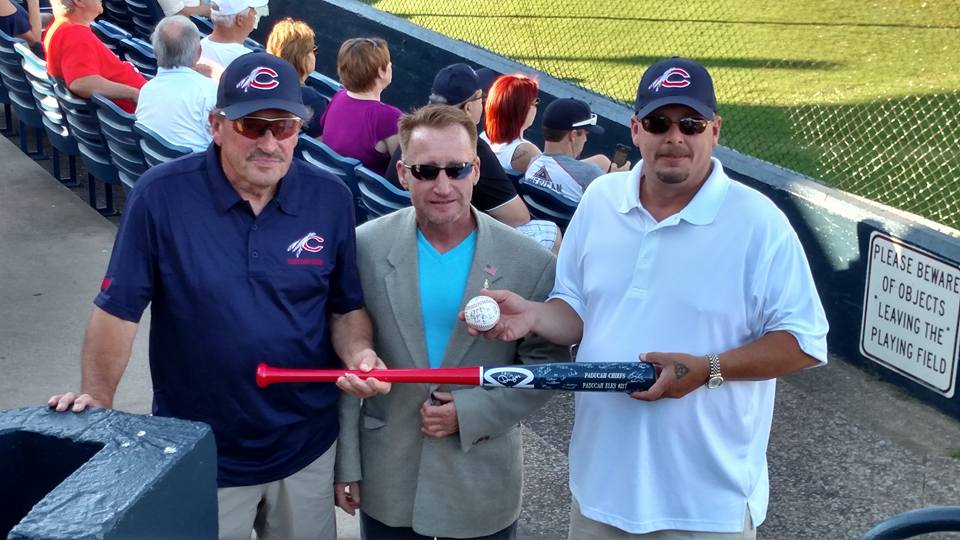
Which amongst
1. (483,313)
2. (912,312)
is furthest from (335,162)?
(483,313)

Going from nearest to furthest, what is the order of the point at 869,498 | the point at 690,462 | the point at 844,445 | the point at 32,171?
the point at 690,462, the point at 869,498, the point at 844,445, the point at 32,171

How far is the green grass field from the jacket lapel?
17.3 feet

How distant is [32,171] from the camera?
893 centimetres

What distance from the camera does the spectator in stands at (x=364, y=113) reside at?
22.5 feet

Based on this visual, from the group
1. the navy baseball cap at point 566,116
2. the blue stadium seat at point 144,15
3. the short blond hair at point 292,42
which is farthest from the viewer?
the blue stadium seat at point 144,15

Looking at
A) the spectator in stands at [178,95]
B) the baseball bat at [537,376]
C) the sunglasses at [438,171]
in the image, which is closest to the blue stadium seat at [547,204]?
the spectator in stands at [178,95]

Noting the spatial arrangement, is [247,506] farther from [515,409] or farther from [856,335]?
[856,335]

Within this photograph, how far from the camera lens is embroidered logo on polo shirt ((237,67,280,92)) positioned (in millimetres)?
3129

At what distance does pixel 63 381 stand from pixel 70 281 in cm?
137

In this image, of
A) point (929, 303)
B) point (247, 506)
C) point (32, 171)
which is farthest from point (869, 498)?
point (32, 171)

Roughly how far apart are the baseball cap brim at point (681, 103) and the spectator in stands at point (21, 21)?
7.57 m

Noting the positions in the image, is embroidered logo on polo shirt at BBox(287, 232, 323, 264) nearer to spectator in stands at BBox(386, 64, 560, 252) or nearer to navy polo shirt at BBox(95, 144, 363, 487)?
navy polo shirt at BBox(95, 144, 363, 487)

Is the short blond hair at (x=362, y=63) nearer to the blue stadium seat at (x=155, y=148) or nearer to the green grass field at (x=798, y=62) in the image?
the blue stadium seat at (x=155, y=148)

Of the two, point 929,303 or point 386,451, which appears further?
point 929,303
